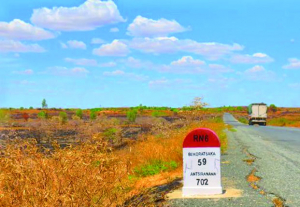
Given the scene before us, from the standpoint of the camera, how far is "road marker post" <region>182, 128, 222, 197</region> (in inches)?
292

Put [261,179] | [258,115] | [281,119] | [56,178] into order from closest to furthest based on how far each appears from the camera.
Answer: [56,178] → [261,179] → [258,115] → [281,119]

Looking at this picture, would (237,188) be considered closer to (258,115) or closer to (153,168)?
→ (153,168)

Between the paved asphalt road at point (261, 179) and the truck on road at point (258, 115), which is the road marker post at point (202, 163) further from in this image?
the truck on road at point (258, 115)

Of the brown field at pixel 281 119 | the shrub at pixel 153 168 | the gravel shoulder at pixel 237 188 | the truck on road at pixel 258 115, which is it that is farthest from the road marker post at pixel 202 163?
the truck on road at pixel 258 115

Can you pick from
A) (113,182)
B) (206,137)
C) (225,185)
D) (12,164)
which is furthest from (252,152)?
(12,164)

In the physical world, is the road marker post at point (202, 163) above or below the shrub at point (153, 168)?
above

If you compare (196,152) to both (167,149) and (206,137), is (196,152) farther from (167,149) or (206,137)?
(167,149)

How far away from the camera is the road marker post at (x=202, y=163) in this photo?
7418 millimetres

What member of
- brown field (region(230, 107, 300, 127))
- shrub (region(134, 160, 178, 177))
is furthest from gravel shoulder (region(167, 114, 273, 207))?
brown field (region(230, 107, 300, 127))

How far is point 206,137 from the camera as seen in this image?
743 cm

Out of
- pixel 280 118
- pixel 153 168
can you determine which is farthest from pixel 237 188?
pixel 280 118

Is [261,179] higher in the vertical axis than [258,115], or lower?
lower

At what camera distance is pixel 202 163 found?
7.46m

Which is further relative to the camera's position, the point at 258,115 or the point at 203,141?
the point at 258,115
